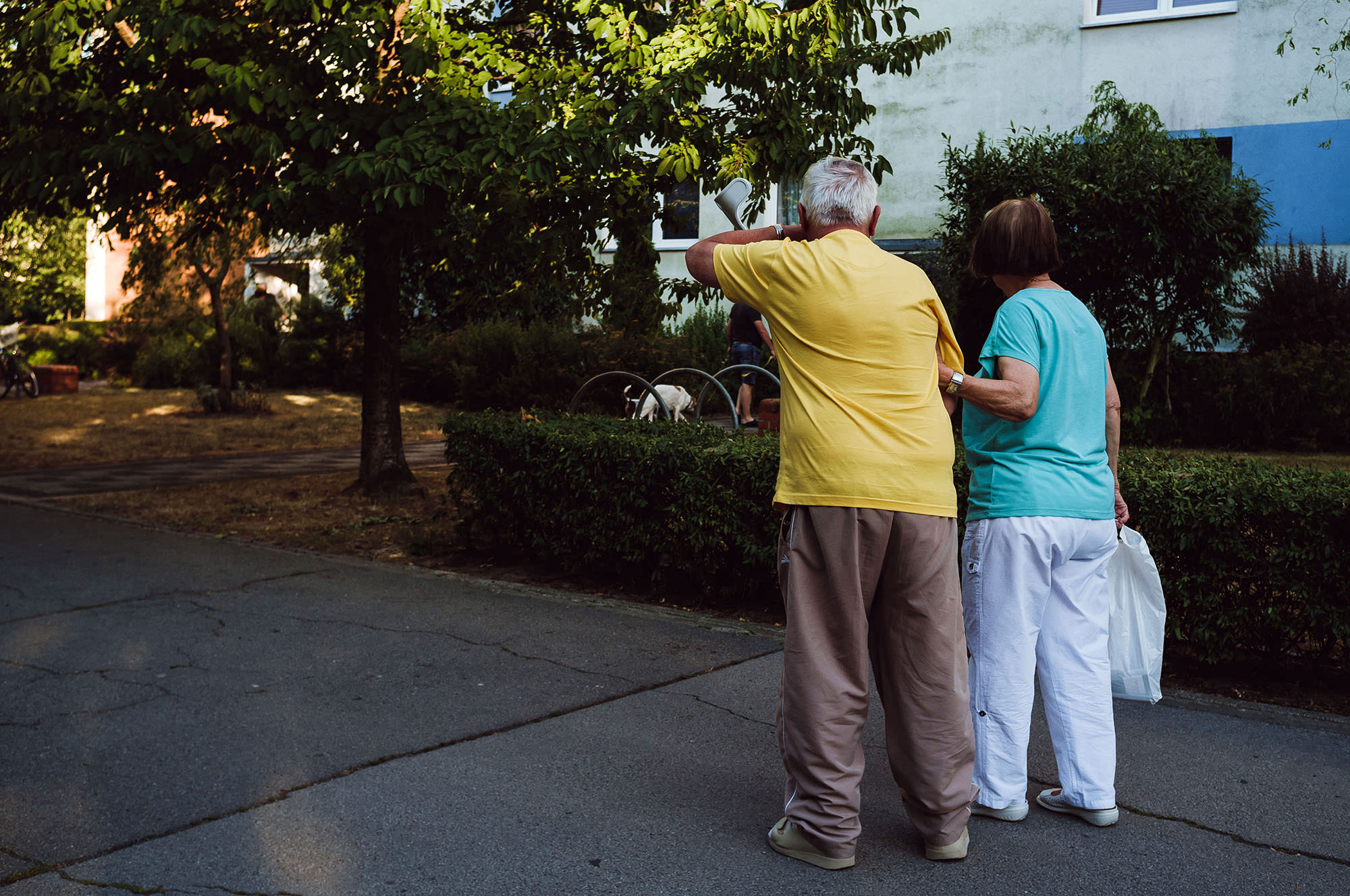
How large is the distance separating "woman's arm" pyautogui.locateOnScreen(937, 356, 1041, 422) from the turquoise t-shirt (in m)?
0.05

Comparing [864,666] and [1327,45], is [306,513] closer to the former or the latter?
[864,666]

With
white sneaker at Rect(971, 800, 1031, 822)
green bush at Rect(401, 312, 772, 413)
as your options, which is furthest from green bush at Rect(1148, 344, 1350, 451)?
white sneaker at Rect(971, 800, 1031, 822)

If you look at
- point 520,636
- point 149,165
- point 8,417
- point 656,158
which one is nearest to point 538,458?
point 520,636

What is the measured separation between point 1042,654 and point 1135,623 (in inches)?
14.4

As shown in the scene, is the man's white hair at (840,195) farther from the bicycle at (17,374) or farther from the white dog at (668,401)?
the bicycle at (17,374)

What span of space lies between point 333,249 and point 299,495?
812 cm

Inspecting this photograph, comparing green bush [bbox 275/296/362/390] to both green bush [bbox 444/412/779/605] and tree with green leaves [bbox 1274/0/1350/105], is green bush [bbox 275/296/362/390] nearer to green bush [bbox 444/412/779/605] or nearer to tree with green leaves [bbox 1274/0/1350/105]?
green bush [bbox 444/412/779/605]

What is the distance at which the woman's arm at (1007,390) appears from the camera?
317 cm

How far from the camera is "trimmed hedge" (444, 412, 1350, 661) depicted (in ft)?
14.3

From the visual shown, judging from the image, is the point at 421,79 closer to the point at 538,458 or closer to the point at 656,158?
the point at 656,158

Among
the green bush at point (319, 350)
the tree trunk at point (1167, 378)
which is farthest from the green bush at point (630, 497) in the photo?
the green bush at point (319, 350)

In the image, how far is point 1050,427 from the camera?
3.26 meters

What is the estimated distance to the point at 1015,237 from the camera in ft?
11.0

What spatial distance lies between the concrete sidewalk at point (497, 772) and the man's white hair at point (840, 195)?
5.68 feet
